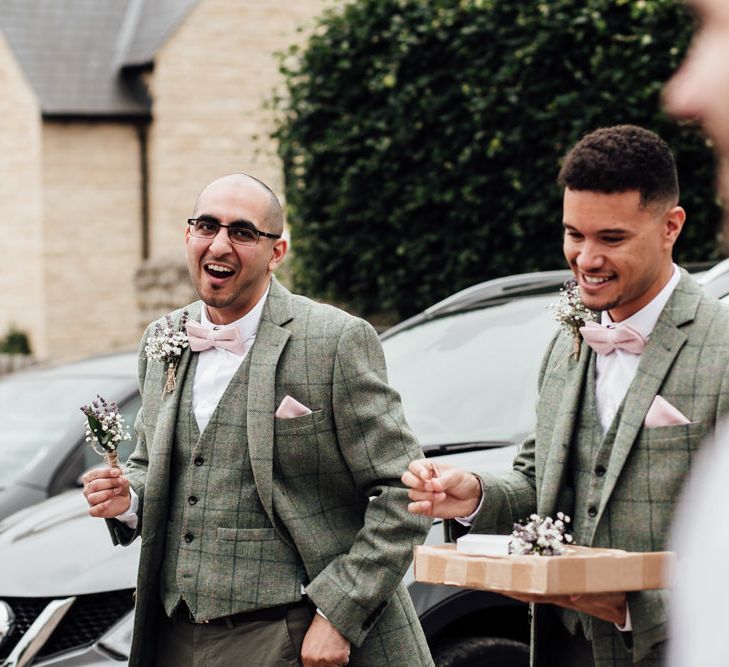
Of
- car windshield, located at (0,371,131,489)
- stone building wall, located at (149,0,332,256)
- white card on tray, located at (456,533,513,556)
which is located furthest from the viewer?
stone building wall, located at (149,0,332,256)

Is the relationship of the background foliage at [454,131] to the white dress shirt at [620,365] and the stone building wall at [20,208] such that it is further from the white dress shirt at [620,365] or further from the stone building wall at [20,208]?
the stone building wall at [20,208]

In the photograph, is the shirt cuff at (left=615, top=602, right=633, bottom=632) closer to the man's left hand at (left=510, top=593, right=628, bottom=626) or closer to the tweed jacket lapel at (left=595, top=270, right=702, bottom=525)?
the man's left hand at (left=510, top=593, right=628, bottom=626)

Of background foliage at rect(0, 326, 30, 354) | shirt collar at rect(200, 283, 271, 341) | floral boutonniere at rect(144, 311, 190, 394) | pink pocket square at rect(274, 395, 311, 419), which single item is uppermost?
shirt collar at rect(200, 283, 271, 341)

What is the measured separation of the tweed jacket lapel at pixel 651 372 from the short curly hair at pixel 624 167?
0.24 m

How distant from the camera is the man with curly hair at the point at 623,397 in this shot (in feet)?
8.89

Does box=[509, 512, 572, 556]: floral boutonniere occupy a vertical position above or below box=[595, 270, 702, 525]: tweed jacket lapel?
below

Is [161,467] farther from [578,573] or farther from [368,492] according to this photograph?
[578,573]

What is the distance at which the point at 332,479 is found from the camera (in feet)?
11.6

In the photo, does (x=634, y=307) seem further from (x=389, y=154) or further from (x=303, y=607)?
(x=389, y=154)

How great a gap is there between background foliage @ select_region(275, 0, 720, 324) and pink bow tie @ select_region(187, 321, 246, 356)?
20.8ft

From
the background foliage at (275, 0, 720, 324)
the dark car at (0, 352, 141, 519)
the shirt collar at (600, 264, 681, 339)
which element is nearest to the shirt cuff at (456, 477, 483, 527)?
the shirt collar at (600, 264, 681, 339)

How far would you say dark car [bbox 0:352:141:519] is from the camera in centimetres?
692

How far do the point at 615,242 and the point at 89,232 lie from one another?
24.9 meters

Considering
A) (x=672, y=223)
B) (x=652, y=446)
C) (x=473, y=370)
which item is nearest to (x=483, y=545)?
(x=652, y=446)
